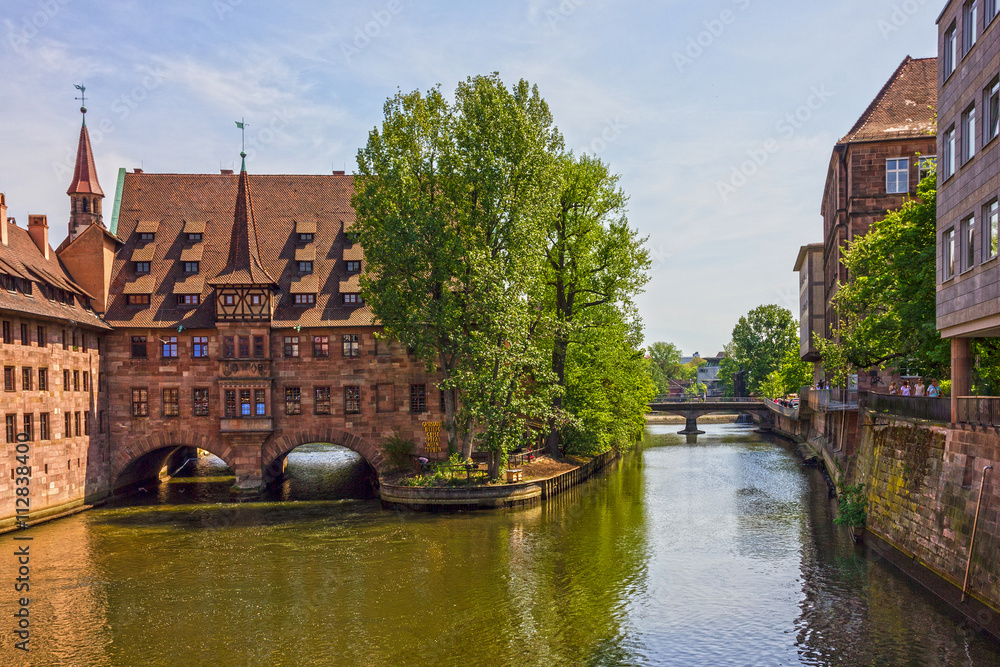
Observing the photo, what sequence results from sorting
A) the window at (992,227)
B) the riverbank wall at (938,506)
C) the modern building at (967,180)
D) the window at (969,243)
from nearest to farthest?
the riverbank wall at (938,506)
the window at (992,227)
the modern building at (967,180)
the window at (969,243)

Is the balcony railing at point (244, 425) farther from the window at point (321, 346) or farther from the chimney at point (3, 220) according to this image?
the chimney at point (3, 220)

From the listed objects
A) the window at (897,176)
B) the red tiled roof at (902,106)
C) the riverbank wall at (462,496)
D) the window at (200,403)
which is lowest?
the riverbank wall at (462,496)

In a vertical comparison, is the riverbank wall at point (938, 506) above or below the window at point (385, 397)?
below

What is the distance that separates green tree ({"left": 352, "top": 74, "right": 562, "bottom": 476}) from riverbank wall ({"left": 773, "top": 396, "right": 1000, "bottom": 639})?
1620 cm

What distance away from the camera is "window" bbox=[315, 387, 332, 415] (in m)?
44.9

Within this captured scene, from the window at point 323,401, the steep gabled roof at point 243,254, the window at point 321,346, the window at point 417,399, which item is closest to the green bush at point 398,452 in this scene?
the window at point 417,399

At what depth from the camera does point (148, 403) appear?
44562mm

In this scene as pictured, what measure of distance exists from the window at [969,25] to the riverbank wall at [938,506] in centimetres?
1082

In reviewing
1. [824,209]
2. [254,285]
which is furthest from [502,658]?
[824,209]

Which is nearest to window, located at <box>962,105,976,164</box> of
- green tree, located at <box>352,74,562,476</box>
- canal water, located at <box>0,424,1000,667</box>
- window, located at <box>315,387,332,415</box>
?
canal water, located at <box>0,424,1000,667</box>

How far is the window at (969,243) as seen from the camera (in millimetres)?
22547

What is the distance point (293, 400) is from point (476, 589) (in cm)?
2299

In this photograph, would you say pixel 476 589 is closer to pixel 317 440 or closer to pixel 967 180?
pixel 967 180

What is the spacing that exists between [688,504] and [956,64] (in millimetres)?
→ 23105
